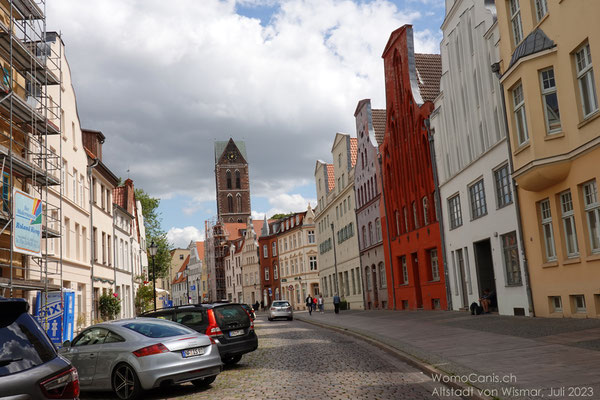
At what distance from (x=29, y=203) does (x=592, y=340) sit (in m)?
16.9

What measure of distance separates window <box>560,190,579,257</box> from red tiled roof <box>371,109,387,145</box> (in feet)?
89.5

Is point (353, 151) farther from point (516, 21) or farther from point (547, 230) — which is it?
point (547, 230)

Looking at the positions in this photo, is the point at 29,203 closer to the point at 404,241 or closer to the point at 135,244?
the point at 404,241

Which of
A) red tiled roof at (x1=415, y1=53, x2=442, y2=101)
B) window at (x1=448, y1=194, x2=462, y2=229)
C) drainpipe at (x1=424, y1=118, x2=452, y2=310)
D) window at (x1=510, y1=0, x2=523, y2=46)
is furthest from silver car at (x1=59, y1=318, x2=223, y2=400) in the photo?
red tiled roof at (x1=415, y1=53, x2=442, y2=101)

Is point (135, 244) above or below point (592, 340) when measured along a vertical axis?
above

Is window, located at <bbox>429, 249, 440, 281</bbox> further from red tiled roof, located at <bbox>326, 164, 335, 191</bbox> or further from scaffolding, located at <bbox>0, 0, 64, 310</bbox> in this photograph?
red tiled roof, located at <bbox>326, 164, 335, 191</bbox>

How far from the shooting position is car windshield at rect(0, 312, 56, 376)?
4.32m

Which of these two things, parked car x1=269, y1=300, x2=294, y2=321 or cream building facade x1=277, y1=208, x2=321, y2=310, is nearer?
parked car x1=269, y1=300, x2=294, y2=321

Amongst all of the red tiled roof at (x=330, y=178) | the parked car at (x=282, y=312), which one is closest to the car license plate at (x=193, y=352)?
the parked car at (x=282, y=312)

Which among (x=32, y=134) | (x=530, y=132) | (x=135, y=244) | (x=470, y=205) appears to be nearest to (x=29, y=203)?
(x=32, y=134)

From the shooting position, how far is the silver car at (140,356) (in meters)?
9.60

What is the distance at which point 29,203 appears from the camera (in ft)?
64.3

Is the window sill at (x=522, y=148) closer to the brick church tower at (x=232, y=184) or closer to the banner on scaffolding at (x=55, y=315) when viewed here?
the banner on scaffolding at (x=55, y=315)

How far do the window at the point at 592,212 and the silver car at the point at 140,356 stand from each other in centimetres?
1140
